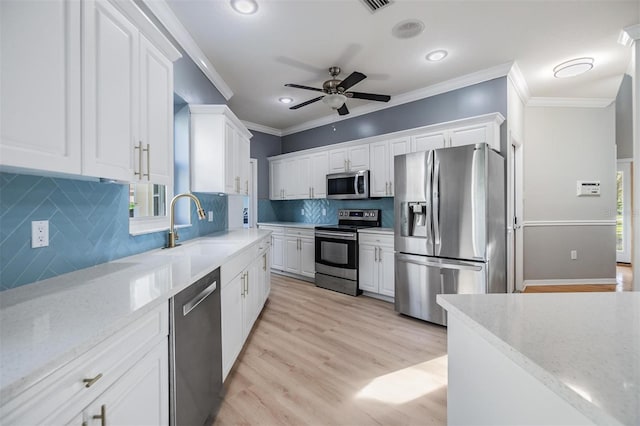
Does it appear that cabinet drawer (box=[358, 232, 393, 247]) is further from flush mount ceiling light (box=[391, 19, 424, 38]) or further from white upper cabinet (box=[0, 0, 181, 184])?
white upper cabinet (box=[0, 0, 181, 184])

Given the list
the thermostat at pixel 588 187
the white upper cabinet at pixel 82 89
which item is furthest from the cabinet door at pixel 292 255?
the thermostat at pixel 588 187

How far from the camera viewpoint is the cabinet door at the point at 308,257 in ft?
14.6

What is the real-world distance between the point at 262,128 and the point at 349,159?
2213 mm

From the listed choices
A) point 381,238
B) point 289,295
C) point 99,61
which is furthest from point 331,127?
point 99,61

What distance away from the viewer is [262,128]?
5504mm

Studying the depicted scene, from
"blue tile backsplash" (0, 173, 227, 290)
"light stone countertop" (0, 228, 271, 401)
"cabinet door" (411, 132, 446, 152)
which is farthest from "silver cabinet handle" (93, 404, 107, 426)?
"cabinet door" (411, 132, 446, 152)

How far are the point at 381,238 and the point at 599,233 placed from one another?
11.9 feet

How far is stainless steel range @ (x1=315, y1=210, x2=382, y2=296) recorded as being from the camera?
12.6ft

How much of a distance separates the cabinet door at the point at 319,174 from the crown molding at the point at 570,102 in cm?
327

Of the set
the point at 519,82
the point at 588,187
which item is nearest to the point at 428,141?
the point at 519,82

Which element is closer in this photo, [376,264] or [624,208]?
[376,264]

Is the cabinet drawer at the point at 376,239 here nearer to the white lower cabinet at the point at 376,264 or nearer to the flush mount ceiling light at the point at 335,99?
the white lower cabinet at the point at 376,264

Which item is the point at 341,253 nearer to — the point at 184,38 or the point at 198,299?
the point at 198,299

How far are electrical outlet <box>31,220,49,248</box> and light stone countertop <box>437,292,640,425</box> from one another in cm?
170
